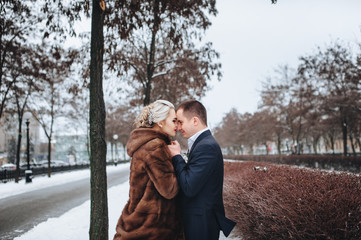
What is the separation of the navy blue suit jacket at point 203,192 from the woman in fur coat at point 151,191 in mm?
94

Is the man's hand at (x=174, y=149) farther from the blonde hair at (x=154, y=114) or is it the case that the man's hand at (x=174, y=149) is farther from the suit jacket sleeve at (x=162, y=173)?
the blonde hair at (x=154, y=114)

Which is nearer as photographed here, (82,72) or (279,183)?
(279,183)

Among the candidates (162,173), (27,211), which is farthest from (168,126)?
(27,211)

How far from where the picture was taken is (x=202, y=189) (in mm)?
2342

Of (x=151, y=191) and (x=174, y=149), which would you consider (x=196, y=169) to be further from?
(x=151, y=191)

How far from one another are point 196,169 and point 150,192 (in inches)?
18.1

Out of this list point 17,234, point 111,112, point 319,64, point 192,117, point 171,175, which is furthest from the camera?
point 111,112

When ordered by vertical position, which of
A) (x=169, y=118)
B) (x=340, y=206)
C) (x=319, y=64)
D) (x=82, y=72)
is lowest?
(x=340, y=206)

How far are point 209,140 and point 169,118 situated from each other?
1.44 feet

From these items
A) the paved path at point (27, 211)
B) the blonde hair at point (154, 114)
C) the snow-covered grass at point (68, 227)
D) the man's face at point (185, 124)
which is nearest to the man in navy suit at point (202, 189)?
the man's face at point (185, 124)

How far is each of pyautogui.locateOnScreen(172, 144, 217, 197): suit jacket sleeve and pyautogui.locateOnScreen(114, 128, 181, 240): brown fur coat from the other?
72 millimetres

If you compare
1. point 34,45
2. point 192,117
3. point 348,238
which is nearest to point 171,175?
point 192,117

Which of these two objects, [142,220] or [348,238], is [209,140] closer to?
[142,220]

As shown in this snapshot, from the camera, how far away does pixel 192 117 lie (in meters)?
2.54
